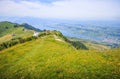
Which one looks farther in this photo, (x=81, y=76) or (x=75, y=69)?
(x=75, y=69)

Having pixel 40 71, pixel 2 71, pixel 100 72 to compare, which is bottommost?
pixel 2 71

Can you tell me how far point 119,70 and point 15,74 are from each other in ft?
57.7

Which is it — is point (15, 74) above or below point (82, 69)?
below

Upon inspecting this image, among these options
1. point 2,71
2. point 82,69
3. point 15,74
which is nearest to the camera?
point 82,69

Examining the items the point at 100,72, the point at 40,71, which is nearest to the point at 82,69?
the point at 100,72

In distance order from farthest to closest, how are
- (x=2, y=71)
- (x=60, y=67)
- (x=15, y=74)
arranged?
(x=2, y=71) → (x=15, y=74) → (x=60, y=67)

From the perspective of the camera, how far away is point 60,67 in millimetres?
25578

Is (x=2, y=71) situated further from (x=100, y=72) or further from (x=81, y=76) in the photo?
(x=100, y=72)

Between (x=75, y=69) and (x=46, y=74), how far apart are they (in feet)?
15.4

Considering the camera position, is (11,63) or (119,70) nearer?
(119,70)

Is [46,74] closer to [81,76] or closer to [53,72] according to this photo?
[53,72]

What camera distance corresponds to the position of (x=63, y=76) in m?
22.7

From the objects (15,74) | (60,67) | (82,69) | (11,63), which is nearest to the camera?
(82,69)

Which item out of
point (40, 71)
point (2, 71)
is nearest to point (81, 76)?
point (40, 71)
